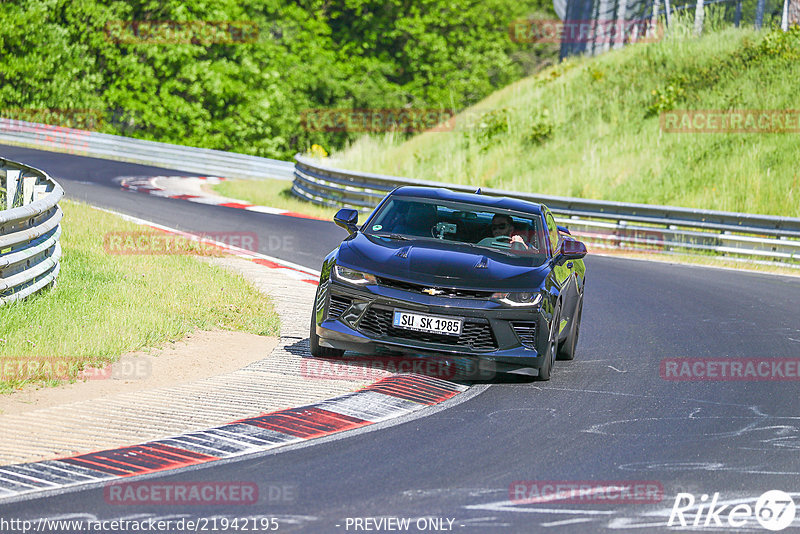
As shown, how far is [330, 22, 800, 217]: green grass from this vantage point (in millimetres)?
26688

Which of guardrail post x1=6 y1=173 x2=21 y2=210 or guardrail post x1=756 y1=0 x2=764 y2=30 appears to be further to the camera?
guardrail post x1=756 y1=0 x2=764 y2=30

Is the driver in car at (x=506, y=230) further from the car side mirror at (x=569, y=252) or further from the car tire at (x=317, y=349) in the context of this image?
the car tire at (x=317, y=349)

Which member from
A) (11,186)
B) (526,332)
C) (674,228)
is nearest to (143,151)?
(674,228)

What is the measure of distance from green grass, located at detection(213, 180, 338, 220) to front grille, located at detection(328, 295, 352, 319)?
15840 mm

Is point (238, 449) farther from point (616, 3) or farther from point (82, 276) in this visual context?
point (616, 3)

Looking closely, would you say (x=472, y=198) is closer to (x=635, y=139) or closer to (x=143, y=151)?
(x=635, y=139)

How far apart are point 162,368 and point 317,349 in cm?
131

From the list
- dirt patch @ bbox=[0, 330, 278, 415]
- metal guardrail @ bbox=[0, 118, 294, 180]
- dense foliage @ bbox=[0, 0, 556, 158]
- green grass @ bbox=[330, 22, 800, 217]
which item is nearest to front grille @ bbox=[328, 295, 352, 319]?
dirt patch @ bbox=[0, 330, 278, 415]

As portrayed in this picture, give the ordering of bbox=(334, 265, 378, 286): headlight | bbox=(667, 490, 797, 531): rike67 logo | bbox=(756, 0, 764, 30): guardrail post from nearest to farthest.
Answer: bbox=(667, 490, 797, 531): rike67 logo < bbox=(334, 265, 378, 286): headlight < bbox=(756, 0, 764, 30): guardrail post

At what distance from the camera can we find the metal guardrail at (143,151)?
130 ft

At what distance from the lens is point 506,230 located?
10266 millimetres

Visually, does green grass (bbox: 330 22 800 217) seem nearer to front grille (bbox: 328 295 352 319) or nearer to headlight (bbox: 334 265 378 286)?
headlight (bbox: 334 265 378 286)

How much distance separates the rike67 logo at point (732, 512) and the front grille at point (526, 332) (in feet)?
9.44

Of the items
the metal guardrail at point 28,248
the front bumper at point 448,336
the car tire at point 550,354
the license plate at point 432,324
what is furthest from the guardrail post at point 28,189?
the car tire at point 550,354
